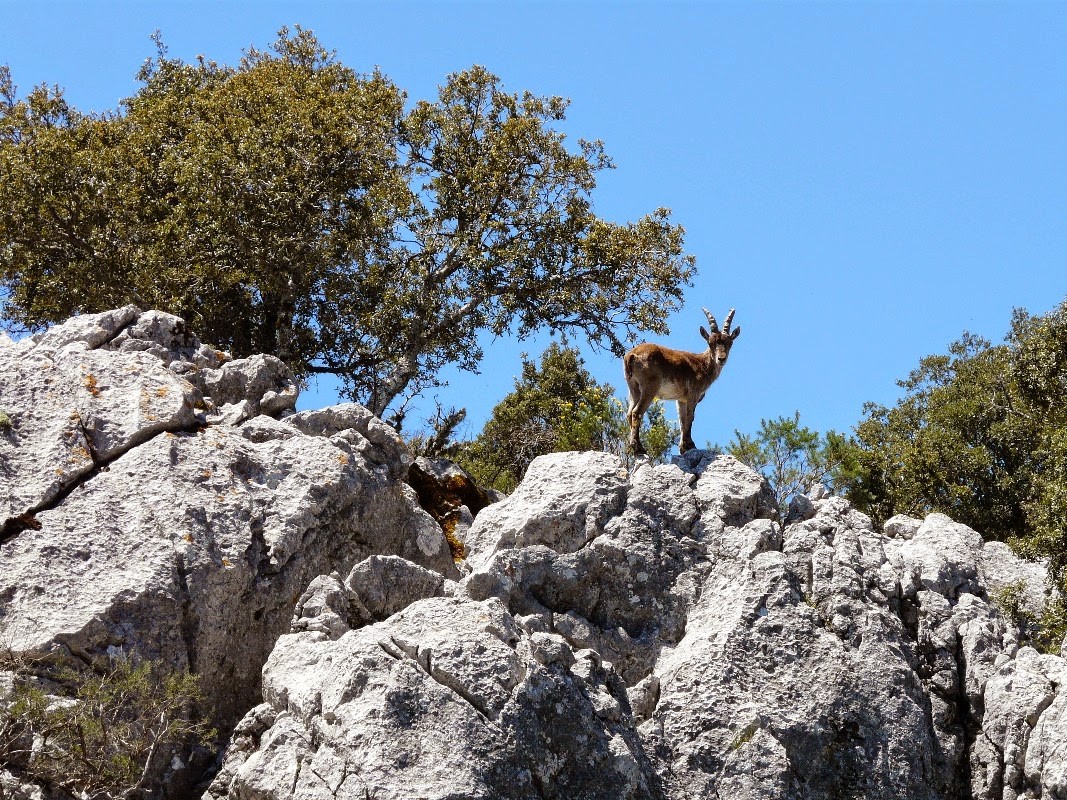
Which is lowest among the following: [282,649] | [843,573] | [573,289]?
[282,649]

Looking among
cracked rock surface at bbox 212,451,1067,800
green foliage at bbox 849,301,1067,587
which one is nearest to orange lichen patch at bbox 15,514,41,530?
cracked rock surface at bbox 212,451,1067,800

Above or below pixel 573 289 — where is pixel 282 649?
below

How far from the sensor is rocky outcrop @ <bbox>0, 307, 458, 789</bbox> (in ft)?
54.2

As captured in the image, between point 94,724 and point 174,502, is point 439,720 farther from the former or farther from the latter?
point 174,502

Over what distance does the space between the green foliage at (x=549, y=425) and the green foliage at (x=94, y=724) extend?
33.9 ft

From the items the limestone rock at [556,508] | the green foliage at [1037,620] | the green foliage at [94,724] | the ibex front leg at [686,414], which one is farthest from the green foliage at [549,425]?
the green foliage at [94,724]

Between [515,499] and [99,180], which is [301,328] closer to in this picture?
[99,180]

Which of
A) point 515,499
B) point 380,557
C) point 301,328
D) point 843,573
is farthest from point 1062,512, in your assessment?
point 301,328

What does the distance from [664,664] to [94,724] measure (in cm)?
715

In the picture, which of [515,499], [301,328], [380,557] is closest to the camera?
[380,557]

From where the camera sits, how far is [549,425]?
35.6 m

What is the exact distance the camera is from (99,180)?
3016cm

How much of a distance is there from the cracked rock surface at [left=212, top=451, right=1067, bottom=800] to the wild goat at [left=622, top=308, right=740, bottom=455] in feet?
7.71

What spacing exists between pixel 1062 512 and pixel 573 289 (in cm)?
1291
